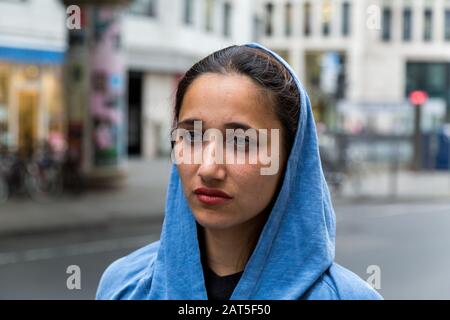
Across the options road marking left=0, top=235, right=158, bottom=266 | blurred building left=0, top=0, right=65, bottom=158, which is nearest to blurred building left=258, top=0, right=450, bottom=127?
road marking left=0, top=235, right=158, bottom=266

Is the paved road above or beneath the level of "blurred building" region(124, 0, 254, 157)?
beneath

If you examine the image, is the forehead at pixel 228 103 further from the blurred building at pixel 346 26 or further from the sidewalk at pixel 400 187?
the sidewalk at pixel 400 187

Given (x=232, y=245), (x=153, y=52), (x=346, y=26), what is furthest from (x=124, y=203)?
(x=153, y=52)

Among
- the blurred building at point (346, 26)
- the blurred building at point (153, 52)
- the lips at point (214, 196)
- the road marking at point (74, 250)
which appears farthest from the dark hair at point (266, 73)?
the blurred building at point (153, 52)

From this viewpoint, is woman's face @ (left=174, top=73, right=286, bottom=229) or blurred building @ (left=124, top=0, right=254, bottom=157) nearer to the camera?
woman's face @ (left=174, top=73, right=286, bottom=229)

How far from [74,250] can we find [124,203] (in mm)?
3708

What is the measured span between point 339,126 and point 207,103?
23.7 metres

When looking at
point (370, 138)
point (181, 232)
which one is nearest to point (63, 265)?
point (181, 232)

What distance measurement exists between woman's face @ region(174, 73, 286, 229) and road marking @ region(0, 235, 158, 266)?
23.0ft

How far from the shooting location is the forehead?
1010 millimetres

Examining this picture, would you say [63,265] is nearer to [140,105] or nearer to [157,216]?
[157,216]

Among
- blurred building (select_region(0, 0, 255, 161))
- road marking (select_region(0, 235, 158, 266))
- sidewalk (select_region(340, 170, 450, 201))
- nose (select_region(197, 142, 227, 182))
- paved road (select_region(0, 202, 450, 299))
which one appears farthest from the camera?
blurred building (select_region(0, 0, 255, 161))

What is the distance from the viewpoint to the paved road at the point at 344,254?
5.96 meters

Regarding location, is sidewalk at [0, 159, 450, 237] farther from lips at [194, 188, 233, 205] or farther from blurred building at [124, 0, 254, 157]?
lips at [194, 188, 233, 205]
